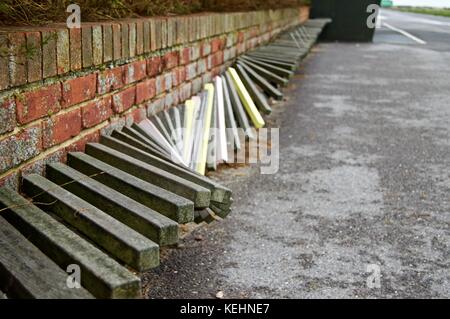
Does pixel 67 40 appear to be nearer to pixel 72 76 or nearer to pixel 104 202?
pixel 72 76

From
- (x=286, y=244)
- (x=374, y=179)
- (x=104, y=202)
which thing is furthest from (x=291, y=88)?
(x=104, y=202)

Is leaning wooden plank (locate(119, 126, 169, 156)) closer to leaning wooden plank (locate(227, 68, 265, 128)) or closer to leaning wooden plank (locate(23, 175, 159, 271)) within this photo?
leaning wooden plank (locate(23, 175, 159, 271))

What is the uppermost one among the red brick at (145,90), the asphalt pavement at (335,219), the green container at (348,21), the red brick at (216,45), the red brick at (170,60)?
the green container at (348,21)

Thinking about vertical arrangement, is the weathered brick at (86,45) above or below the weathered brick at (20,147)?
above

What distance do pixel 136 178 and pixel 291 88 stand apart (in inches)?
230

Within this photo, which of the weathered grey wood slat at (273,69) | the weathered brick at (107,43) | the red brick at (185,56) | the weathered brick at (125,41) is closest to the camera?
the weathered brick at (107,43)

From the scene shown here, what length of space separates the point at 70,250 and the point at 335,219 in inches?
73.5

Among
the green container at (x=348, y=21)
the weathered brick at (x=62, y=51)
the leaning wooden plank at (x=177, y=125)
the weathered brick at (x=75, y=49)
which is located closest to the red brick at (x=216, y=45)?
the leaning wooden plank at (x=177, y=125)

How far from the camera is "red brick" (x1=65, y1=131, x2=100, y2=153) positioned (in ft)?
9.37

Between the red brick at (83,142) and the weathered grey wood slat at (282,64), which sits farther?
the weathered grey wood slat at (282,64)

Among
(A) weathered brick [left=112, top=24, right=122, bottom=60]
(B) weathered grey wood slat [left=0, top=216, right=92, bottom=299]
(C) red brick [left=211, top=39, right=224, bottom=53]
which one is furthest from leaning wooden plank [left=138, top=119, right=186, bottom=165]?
(C) red brick [left=211, top=39, right=224, bottom=53]

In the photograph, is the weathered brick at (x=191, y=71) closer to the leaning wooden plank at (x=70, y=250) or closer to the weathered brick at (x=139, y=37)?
the weathered brick at (x=139, y=37)

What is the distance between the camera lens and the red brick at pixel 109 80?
10.1ft

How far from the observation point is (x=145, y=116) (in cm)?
385
